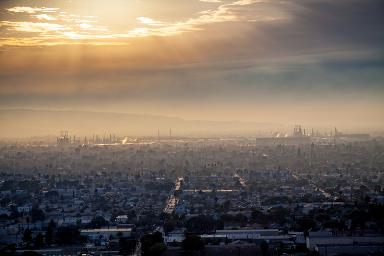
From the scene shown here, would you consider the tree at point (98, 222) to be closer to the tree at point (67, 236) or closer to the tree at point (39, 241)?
the tree at point (67, 236)

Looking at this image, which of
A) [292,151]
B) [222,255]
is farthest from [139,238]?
[292,151]

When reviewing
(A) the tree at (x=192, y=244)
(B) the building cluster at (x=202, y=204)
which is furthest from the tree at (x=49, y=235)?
(A) the tree at (x=192, y=244)

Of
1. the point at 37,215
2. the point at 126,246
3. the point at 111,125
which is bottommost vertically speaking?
the point at 37,215

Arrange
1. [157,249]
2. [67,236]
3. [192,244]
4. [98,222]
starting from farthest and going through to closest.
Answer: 1. [98,222]
2. [67,236]
3. [192,244]
4. [157,249]

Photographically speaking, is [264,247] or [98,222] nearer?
[264,247]

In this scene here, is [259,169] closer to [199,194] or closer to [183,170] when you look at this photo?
[183,170]

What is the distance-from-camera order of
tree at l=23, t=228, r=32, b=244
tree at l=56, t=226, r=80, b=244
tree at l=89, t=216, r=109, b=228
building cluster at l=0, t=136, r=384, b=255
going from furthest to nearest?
1. tree at l=89, t=216, r=109, b=228
2. tree at l=23, t=228, r=32, b=244
3. tree at l=56, t=226, r=80, b=244
4. building cluster at l=0, t=136, r=384, b=255

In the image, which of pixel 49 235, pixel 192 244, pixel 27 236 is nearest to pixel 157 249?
pixel 192 244

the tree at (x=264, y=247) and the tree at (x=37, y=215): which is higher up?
the tree at (x=264, y=247)

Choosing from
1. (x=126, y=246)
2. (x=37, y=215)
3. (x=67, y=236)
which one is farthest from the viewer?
(x=37, y=215)

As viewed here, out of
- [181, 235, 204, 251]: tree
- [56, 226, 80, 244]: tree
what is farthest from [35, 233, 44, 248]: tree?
[181, 235, 204, 251]: tree

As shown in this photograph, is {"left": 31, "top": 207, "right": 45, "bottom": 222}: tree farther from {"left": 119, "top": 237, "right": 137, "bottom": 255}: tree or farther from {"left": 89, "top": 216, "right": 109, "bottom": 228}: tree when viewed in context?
{"left": 119, "top": 237, "right": 137, "bottom": 255}: tree

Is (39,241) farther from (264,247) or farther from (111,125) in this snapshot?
(111,125)
